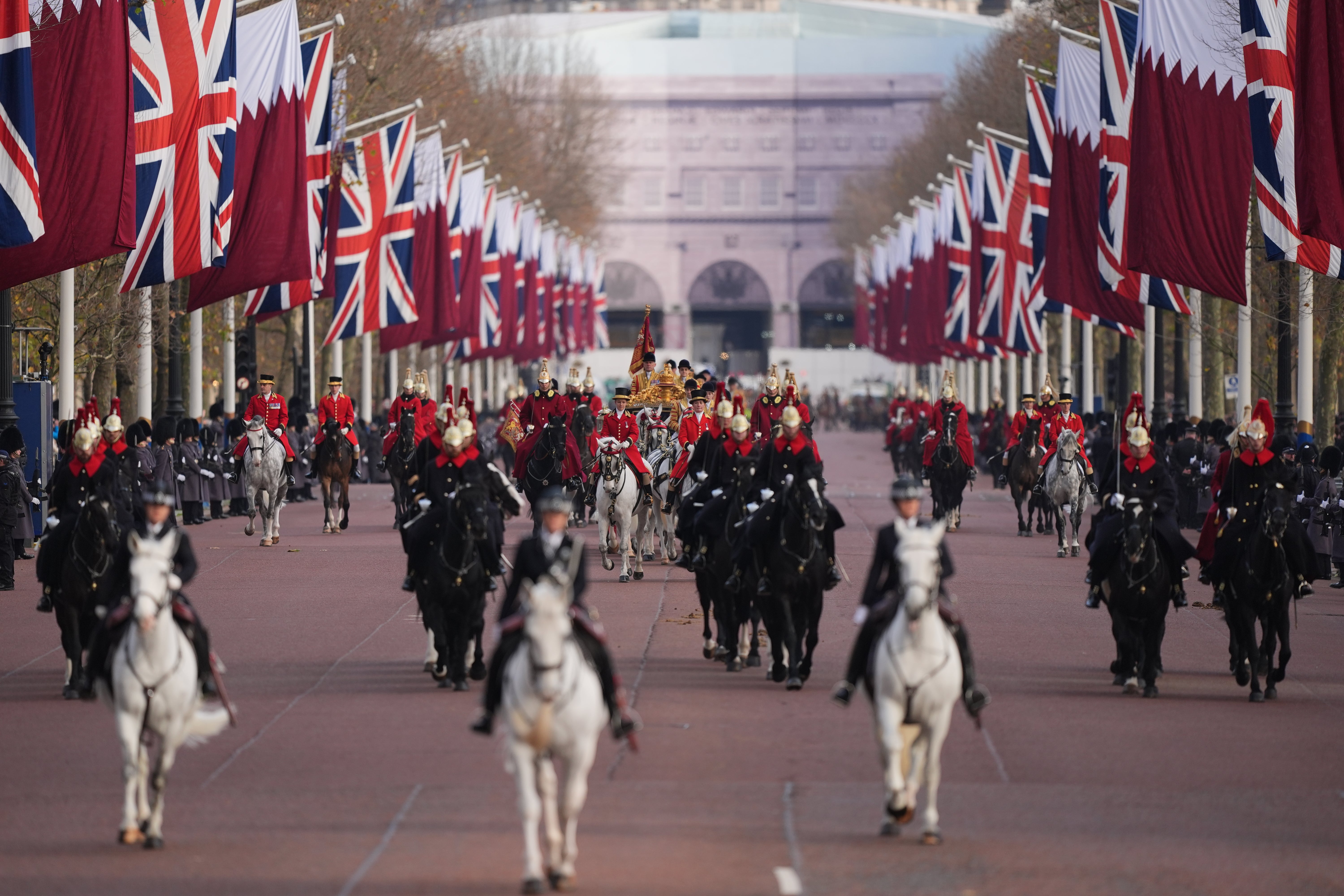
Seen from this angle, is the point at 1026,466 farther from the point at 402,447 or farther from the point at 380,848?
the point at 380,848

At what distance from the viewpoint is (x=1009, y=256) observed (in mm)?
44656

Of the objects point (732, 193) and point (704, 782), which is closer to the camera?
point (704, 782)

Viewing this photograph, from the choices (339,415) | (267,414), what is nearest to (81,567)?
(267,414)

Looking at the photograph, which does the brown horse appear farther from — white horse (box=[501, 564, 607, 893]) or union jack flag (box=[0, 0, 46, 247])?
white horse (box=[501, 564, 607, 893])

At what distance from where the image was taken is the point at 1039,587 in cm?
2431

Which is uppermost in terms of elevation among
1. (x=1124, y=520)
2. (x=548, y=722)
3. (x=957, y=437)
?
(x=957, y=437)

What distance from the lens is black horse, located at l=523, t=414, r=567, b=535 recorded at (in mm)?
28766

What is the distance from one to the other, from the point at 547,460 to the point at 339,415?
4.37 m

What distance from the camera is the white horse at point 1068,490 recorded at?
28.8 metres

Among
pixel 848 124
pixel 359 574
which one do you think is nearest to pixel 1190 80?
pixel 359 574

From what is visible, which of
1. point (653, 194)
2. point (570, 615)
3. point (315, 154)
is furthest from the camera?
point (653, 194)

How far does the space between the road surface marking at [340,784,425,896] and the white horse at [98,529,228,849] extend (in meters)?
1.11

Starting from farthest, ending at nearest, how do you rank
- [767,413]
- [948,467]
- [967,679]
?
[948,467]
[767,413]
[967,679]

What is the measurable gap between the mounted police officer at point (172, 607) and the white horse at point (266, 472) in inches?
685
